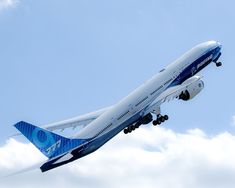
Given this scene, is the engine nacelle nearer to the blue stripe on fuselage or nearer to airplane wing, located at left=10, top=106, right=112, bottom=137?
the blue stripe on fuselage

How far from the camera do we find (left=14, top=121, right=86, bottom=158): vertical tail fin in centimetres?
5453

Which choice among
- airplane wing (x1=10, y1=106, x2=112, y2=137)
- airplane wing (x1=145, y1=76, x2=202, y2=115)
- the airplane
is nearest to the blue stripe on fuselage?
the airplane

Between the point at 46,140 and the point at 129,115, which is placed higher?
the point at 129,115

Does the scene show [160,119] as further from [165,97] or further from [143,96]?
[143,96]

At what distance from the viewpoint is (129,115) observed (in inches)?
2475

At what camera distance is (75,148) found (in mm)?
57000

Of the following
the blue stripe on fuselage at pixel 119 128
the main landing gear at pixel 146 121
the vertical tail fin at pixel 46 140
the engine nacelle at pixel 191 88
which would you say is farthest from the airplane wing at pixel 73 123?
the vertical tail fin at pixel 46 140

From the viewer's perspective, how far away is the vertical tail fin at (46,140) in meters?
54.5

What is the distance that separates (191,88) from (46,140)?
20099 mm

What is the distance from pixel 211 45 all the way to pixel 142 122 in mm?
13963

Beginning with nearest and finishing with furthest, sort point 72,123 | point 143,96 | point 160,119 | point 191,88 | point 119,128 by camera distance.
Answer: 1. point 119,128
2. point 143,96
3. point 160,119
4. point 72,123
5. point 191,88

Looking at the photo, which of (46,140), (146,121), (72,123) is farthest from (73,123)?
(46,140)

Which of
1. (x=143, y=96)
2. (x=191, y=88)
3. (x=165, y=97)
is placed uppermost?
(x=191, y=88)

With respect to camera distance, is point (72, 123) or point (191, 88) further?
point (191, 88)
